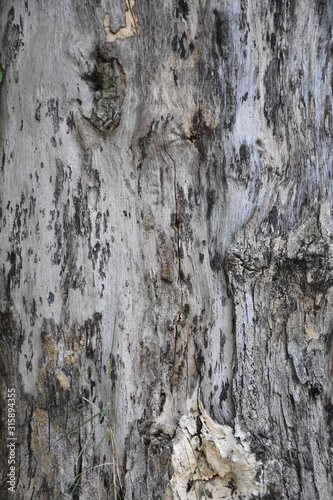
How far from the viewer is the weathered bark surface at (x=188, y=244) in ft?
4.29

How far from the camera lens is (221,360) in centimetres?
134

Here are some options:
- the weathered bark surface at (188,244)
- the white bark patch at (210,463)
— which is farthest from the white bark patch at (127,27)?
the white bark patch at (210,463)

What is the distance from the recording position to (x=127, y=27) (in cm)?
132

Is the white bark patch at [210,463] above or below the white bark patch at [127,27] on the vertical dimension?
below

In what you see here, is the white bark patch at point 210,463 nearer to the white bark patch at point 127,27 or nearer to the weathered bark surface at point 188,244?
the weathered bark surface at point 188,244

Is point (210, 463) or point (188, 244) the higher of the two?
point (188, 244)

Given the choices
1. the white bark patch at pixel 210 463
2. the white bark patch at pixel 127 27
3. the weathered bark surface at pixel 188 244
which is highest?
the white bark patch at pixel 127 27

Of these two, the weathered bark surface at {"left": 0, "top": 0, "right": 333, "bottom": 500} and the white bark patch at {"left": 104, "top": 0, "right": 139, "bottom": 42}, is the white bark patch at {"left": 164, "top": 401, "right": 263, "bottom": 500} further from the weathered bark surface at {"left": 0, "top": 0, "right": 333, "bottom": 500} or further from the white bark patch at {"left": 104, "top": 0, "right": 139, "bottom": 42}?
the white bark patch at {"left": 104, "top": 0, "right": 139, "bottom": 42}

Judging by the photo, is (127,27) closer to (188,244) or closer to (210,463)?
(188,244)

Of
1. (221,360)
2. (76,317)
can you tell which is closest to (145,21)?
(76,317)

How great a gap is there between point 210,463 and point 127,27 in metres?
1.40

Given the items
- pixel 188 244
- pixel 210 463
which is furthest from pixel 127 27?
pixel 210 463

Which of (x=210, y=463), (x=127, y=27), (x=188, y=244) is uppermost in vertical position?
(x=127, y=27)

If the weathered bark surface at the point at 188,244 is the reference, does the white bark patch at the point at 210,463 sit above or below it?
below
